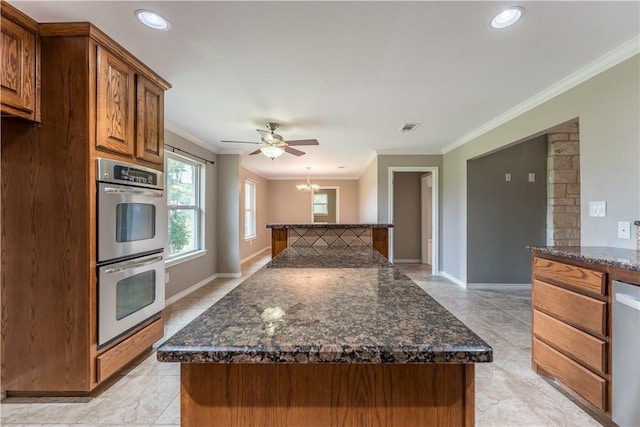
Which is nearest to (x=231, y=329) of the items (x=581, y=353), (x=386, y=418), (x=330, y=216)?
(x=386, y=418)

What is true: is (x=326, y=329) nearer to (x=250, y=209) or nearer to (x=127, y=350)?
(x=127, y=350)

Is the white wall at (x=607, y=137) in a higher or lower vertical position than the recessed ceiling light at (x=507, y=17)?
lower

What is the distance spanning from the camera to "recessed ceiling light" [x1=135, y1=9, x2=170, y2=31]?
165 centimetres

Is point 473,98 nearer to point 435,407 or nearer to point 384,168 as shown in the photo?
point 384,168

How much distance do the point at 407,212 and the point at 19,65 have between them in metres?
6.64

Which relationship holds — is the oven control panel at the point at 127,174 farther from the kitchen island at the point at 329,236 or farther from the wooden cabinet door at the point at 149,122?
the kitchen island at the point at 329,236

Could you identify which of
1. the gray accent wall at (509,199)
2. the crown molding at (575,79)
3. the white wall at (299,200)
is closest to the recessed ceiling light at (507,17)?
the crown molding at (575,79)

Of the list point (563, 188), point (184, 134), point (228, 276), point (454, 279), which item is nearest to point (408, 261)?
point (454, 279)

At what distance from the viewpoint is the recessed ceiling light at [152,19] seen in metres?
1.65

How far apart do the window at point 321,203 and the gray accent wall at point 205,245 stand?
492 cm

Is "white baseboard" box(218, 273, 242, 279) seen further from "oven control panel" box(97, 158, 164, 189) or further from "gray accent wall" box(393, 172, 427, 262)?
"gray accent wall" box(393, 172, 427, 262)

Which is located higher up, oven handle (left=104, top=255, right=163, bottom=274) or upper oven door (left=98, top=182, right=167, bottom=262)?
upper oven door (left=98, top=182, right=167, bottom=262)

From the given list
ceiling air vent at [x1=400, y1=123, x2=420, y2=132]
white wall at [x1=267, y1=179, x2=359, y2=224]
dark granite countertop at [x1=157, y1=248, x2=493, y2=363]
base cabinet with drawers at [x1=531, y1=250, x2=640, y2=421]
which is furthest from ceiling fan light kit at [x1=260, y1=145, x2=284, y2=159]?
white wall at [x1=267, y1=179, x2=359, y2=224]

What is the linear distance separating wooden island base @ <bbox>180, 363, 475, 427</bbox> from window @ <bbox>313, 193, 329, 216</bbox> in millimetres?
9029
